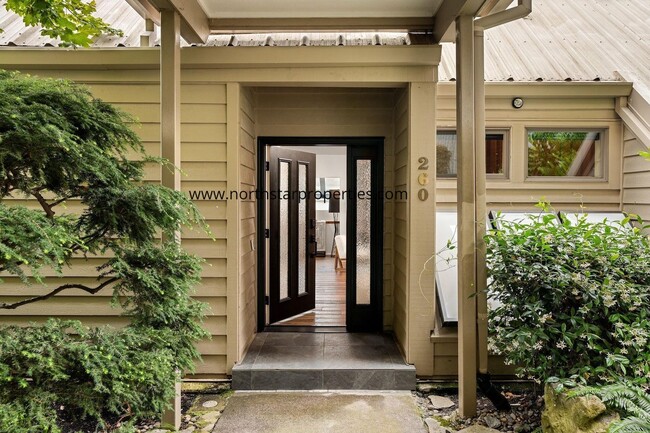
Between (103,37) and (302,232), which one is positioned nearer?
(103,37)

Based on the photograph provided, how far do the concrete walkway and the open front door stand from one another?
138 centimetres

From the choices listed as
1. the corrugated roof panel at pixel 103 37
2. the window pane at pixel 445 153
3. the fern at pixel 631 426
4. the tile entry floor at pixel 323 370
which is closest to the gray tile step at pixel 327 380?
the tile entry floor at pixel 323 370

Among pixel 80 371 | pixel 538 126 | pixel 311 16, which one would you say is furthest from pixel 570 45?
pixel 80 371

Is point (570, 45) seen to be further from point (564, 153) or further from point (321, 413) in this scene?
point (321, 413)

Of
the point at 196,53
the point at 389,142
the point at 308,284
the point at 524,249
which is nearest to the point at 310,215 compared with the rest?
the point at 308,284

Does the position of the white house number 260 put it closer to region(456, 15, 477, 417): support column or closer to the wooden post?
region(456, 15, 477, 417): support column

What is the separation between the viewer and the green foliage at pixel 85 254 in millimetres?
1390

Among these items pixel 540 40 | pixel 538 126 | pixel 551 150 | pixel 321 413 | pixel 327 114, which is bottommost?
pixel 321 413

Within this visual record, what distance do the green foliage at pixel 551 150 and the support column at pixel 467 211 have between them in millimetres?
1581

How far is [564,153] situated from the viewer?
13.1ft

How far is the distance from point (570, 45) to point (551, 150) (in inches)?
47.3

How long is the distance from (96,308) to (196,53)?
224cm

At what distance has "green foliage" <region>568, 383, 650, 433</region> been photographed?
5.86 ft

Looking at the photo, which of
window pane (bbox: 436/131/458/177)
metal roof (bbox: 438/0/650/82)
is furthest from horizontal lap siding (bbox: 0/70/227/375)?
metal roof (bbox: 438/0/650/82)
